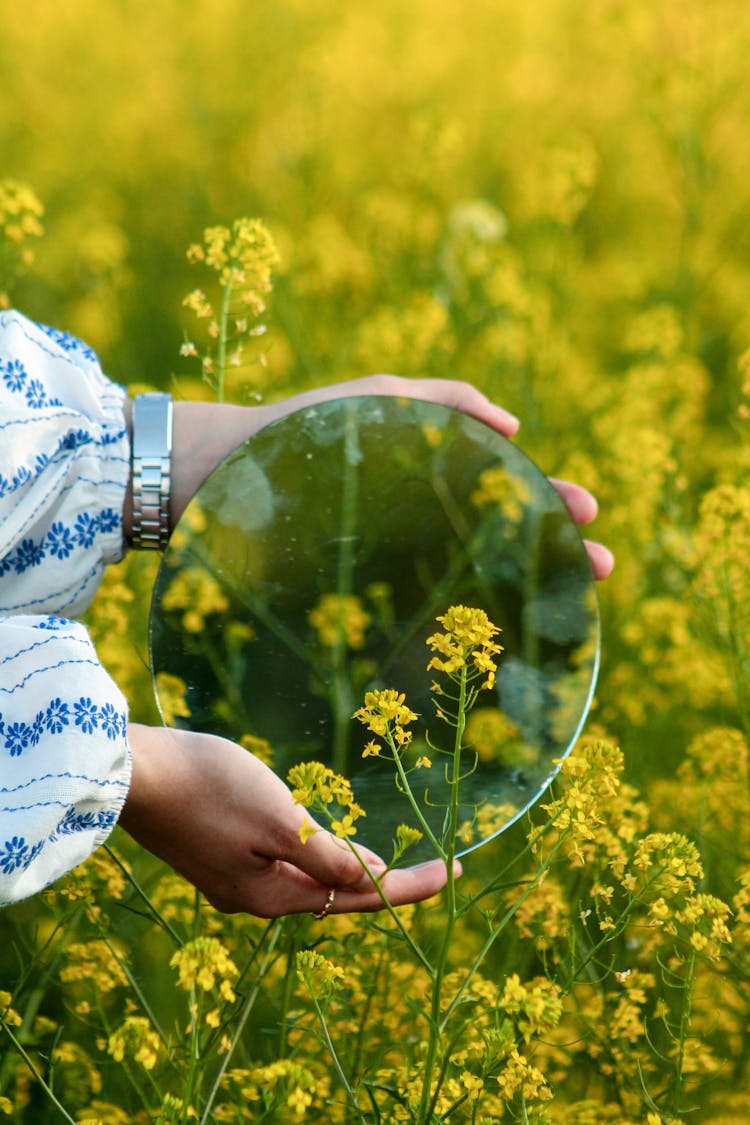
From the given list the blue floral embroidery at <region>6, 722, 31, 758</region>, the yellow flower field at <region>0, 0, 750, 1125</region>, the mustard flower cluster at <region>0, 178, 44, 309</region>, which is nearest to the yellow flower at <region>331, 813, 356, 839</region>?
the yellow flower field at <region>0, 0, 750, 1125</region>

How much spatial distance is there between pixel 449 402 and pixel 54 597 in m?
0.42

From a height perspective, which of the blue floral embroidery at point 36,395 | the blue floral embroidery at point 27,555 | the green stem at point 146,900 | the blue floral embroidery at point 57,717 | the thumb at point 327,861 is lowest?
the green stem at point 146,900

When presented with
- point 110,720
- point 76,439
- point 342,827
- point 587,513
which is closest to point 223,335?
point 76,439

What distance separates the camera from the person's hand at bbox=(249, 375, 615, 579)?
51.3 inches

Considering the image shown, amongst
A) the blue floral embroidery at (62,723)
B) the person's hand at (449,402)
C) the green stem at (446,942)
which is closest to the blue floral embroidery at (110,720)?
the blue floral embroidery at (62,723)

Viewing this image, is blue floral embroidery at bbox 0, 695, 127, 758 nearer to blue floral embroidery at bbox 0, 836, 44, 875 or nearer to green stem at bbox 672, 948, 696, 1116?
blue floral embroidery at bbox 0, 836, 44, 875

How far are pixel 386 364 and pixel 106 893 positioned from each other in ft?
3.81

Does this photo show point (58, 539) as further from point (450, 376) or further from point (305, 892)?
point (450, 376)

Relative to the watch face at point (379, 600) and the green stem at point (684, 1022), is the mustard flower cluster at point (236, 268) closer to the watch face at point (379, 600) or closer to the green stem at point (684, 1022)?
the watch face at point (379, 600)

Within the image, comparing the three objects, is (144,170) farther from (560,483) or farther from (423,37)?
(560,483)

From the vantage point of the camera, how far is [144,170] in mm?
3402

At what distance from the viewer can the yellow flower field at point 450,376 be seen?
989mm

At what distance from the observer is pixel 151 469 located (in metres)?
1.26

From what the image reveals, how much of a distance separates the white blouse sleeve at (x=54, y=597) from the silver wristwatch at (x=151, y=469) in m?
0.01
